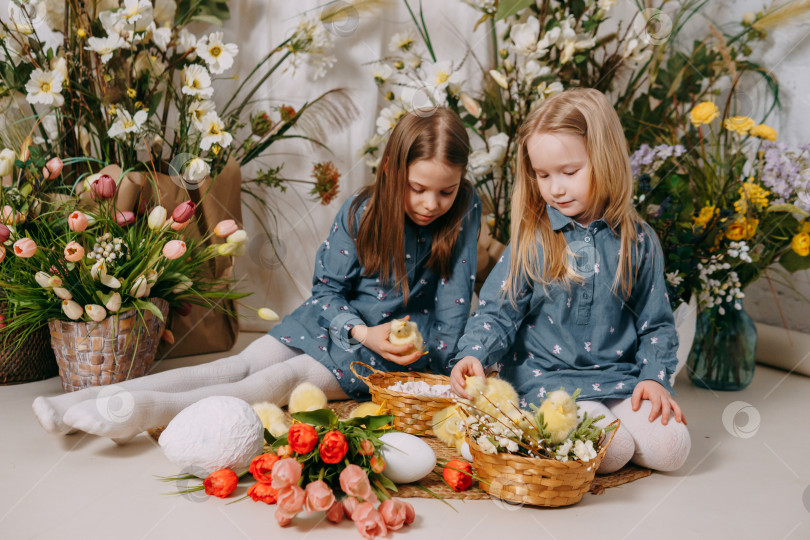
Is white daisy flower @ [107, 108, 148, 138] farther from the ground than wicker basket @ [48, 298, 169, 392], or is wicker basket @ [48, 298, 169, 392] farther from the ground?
white daisy flower @ [107, 108, 148, 138]

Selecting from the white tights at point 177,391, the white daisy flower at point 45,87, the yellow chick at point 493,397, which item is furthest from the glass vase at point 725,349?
the white daisy flower at point 45,87

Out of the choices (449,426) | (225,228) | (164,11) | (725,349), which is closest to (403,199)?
(225,228)

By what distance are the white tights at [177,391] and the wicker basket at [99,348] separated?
0.11 meters

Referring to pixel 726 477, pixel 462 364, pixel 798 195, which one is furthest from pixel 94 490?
pixel 798 195

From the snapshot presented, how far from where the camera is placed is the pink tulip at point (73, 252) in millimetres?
1378

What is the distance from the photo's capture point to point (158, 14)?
5.75ft

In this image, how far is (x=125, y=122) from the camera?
5.34 feet

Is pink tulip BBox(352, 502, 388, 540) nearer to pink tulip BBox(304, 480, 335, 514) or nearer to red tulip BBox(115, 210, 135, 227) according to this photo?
pink tulip BBox(304, 480, 335, 514)

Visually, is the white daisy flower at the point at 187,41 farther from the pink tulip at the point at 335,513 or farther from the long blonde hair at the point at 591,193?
the pink tulip at the point at 335,513

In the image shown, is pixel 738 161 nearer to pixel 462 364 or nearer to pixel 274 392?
pixel 462 364

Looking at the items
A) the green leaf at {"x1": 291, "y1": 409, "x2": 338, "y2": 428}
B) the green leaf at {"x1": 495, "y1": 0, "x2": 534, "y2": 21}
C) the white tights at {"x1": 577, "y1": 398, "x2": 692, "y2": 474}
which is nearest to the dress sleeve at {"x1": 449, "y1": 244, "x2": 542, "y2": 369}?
the white tights at {"x1": 577, "y1": 398, "x2": 692, "y2": 474}

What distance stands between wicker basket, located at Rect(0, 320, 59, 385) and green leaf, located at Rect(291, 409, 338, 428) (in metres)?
0.86

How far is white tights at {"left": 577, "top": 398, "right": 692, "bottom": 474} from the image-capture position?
1239 millimetres

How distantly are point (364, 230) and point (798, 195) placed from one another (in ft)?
3.15
